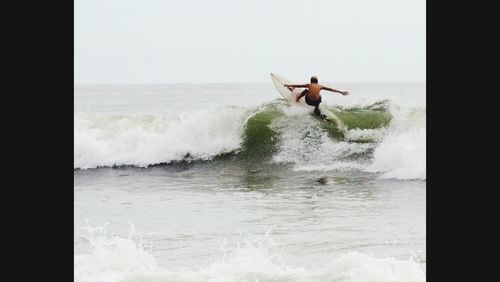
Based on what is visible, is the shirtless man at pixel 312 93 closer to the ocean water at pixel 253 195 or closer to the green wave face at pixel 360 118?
the ocean water at pixel 253 195

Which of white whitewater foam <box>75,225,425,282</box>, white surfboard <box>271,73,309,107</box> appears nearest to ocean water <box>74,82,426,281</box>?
white whitewater foam <box>75,225,425,282</box>

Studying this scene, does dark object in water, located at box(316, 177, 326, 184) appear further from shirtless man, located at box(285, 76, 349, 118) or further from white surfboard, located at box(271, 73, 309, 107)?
white surfboard, located at box(271, 73, 309, 107)

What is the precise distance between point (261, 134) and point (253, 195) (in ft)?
11.9

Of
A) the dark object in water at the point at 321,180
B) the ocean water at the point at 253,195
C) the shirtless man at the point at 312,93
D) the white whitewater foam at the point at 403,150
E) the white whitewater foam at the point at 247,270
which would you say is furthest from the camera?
the shirtless man at the point at 312,93

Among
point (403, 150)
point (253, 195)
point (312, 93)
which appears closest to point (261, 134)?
point (312, 93)

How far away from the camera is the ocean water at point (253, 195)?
4953 millimetres

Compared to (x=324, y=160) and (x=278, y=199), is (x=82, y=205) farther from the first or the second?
(x=324, y=160)

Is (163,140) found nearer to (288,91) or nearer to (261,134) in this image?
(261,134)

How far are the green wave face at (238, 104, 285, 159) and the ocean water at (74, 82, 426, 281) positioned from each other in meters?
0.03

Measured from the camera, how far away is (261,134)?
13.0m

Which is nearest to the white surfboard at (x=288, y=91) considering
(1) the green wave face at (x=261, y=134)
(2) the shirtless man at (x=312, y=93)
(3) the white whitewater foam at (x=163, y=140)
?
(2) the shirtless man at (x=312, y=93)

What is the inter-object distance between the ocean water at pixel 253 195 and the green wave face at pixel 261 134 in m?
0.03
